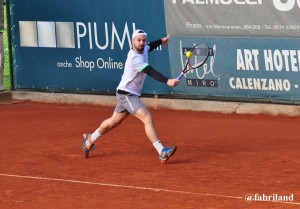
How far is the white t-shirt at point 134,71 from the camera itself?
41.4 feet

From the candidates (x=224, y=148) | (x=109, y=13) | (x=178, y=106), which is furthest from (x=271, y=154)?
(x=109, y=13)

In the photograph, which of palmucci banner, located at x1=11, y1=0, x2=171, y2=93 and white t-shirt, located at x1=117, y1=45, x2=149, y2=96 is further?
palmucci banner, located at x1=11, y1=0, x2=171, y2=93

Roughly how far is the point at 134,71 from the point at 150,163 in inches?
50.4

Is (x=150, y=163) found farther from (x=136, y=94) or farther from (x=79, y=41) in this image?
(x=79, y=41)

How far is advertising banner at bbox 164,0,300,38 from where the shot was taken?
53.4ft

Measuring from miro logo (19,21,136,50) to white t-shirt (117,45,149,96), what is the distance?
5.36m

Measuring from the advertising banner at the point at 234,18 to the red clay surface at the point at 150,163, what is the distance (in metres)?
1.54

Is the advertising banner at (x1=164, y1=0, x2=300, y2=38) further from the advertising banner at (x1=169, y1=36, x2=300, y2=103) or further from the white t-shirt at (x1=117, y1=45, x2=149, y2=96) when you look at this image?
the white t-shirt at (x1=117, y1=45, x2=149, y2=96)

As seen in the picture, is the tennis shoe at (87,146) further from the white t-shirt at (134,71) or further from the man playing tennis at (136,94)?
the white t-shirt at (134,71)

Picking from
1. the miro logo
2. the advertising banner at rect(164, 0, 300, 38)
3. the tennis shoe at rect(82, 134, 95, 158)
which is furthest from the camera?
the miro logo

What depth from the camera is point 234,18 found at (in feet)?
55.5

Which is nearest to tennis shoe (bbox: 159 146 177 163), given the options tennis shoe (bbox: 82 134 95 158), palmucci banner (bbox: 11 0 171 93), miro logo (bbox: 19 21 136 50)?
tennis shoe (bbox: 82 134 95 158)

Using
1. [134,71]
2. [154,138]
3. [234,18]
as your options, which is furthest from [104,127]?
[234,18]

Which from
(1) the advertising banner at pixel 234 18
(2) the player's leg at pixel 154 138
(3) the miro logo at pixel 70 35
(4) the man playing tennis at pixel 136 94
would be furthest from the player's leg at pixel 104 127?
(3) the miro logo at pixel 70 35
